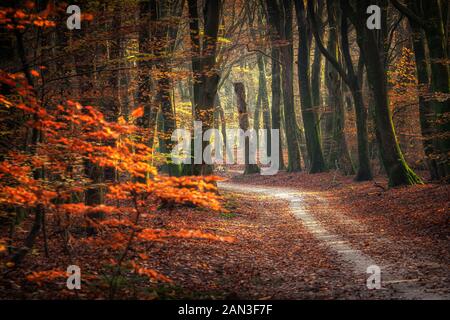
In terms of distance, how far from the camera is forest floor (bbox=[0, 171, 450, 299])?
7.14m

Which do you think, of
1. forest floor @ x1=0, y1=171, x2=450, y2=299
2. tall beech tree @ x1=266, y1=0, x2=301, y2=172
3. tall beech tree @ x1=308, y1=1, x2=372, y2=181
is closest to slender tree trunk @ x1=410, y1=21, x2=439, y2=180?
forest floor @ x1=0, y1=171, x2=450, y2=299

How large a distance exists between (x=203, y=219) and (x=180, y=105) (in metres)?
13.5

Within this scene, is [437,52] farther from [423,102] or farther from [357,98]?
[357,98]

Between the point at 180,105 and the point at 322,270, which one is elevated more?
the point at 180,105

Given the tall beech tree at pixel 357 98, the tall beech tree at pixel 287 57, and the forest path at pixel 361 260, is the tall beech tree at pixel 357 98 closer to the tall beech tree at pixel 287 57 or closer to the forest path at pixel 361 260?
the tall beech tree at pixel 287 57

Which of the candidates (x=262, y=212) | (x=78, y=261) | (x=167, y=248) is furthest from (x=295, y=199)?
Result: (x=78, y=261)

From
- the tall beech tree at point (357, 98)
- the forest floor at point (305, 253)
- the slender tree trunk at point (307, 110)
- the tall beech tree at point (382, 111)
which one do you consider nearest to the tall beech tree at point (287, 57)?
the slender tree trunk at point (307, 110)

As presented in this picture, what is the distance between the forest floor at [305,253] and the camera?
23.4 ft

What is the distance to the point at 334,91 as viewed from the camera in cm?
2598

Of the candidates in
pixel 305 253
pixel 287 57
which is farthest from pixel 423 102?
pixel 287 57

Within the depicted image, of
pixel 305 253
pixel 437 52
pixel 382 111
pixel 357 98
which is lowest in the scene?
pixel 305 253

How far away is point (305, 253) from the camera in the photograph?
34.4 ft

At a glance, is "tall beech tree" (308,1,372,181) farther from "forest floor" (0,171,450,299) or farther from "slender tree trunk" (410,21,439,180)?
"forest floor" (0,171,450,299)

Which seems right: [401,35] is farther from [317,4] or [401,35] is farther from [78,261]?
[78,261]
